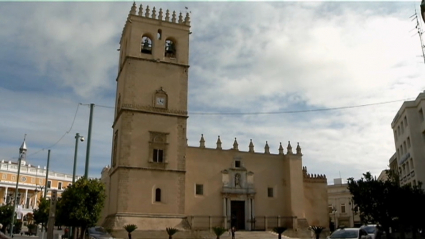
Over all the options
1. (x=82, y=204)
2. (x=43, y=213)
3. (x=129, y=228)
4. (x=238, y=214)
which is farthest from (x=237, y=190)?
(x=43, y=213)

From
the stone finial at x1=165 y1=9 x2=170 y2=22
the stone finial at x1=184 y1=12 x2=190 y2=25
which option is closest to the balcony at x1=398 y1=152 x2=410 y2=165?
the stone finial at x1=184 y1=12 x2=190 y2=25

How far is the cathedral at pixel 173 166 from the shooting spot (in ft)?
105

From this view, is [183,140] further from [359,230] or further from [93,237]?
[359,230]

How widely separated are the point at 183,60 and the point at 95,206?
15695 millimetres

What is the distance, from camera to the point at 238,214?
36531 millimetres

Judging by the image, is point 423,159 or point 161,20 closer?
point 161,20

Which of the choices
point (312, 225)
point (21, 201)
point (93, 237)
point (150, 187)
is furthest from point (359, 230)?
point (21, 201)

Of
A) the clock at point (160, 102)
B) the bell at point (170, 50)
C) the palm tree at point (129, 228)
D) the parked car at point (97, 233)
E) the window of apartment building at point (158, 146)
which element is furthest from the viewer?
the bell at point (170, 50)

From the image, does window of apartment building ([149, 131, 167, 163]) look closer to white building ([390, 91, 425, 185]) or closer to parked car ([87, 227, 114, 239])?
parked car ([87, 227, 114, 239])

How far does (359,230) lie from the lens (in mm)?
19422

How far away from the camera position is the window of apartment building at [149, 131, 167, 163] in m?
33.0

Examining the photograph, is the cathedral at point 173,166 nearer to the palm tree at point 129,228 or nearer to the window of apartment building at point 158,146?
the window of apartment building at point 158,146

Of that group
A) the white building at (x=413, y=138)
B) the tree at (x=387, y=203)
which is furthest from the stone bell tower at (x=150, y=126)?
the white building at (x=413, y=138)

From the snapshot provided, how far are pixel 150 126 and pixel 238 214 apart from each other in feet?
35.9
